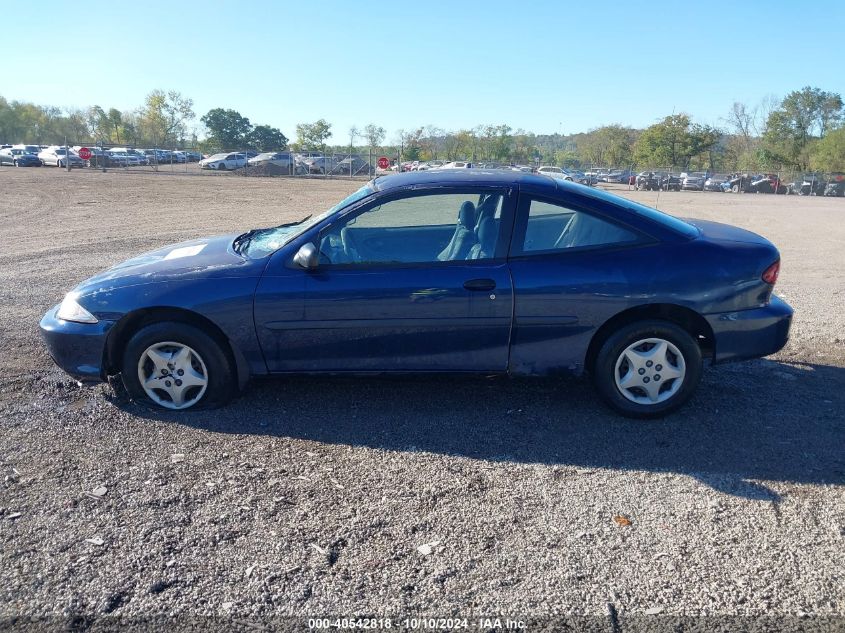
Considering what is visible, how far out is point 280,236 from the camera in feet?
16.7

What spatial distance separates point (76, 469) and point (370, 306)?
1.97 meters

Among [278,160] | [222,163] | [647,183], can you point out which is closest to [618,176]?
[647,183]

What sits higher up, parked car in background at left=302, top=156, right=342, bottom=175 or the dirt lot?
parked car in background at left=302, top=156, right=342, bottom=175

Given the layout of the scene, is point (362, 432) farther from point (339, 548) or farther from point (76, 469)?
point (76, 469)

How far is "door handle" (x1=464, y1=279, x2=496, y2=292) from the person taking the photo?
432cm

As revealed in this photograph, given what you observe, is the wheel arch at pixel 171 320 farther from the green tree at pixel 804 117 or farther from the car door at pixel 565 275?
the green tree at pixel 804 117

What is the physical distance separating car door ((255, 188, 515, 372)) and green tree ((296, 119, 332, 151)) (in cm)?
9933

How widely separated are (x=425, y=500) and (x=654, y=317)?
2.07 m

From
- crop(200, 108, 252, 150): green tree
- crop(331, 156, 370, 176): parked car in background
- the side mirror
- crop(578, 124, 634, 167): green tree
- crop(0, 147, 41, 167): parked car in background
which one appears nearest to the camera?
the side mirror

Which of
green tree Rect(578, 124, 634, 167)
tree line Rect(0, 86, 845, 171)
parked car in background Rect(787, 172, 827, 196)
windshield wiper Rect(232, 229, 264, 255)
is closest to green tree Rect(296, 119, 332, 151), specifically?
tree line Rect(0, 86, 845, 171)

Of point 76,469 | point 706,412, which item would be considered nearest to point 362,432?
point 76,469

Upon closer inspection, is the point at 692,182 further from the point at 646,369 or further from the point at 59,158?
the point at 646,369

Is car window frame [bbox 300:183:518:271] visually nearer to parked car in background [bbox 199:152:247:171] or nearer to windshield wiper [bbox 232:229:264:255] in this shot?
windshield wiper [bbox 232:229:264:255]

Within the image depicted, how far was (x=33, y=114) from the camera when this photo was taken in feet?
330
